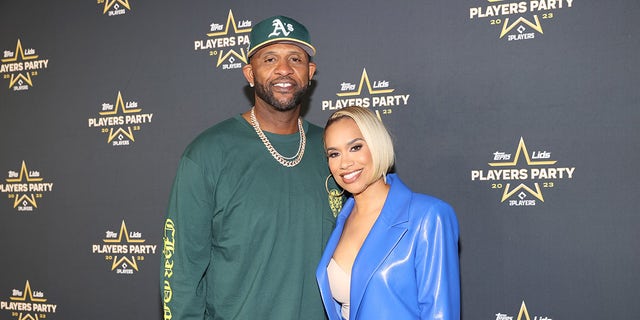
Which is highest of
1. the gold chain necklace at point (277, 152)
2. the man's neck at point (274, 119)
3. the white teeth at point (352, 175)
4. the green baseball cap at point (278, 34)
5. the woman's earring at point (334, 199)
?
the green baseball cap at point (278, 34)

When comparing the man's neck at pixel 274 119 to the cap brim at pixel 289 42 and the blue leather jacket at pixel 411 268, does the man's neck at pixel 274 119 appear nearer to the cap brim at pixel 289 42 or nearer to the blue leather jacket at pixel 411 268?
the cap brim at pixel 289 42

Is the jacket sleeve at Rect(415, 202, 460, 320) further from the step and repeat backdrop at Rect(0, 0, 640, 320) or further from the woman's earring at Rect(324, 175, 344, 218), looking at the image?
the step and repeat backdrop at Rect(0, 0, 640, 320)

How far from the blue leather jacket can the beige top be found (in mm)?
63

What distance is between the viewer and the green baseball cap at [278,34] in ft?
6.37

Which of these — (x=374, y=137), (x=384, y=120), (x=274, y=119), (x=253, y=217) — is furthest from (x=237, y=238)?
(x=384, y=120)

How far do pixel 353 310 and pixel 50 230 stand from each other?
2394mm

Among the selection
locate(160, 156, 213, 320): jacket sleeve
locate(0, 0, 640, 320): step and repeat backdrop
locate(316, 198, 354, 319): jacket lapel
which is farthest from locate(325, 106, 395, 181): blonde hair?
locate(0, 0, 640, 320): step and repeat backdrop

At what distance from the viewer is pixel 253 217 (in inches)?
74.7

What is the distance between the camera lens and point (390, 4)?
2.62m

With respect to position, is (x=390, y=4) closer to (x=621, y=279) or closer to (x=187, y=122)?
(x=187, y=122)

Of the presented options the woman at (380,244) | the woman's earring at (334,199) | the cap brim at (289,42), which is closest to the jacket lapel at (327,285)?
the woman at (380,244)

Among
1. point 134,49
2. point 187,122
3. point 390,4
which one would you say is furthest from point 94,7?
point 390,4

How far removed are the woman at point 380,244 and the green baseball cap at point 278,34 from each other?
34 cm

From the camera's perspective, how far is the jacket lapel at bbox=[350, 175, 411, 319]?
5.36 feet
